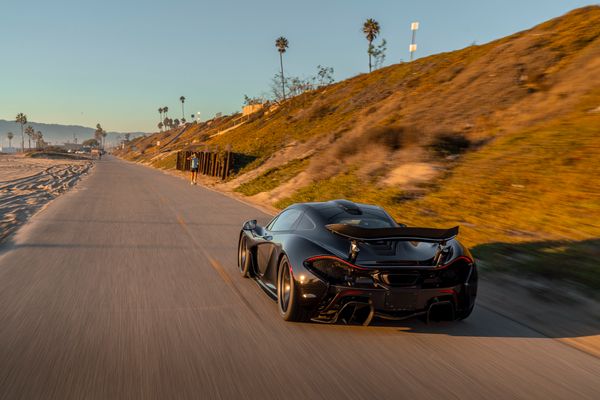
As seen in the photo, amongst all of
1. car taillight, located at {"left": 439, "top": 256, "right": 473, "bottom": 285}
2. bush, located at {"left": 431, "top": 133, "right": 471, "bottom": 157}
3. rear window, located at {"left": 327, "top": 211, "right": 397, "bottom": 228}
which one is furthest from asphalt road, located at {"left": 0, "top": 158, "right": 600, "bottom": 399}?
bush, located at {"left": 431, "top": 133, "right": 471, "bottom": 157}

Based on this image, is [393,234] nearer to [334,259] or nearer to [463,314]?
[334,259]

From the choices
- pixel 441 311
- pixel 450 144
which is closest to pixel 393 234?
pixel 441 311

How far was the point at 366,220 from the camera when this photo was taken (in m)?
5.87

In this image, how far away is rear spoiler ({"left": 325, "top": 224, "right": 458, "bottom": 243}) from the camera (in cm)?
480

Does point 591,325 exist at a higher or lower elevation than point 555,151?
lower

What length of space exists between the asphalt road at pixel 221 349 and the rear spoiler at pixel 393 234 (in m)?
0.92

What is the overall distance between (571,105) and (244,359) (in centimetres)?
1592

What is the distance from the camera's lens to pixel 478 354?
4.42 m

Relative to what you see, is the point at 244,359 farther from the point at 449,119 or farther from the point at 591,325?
the point at 449,119

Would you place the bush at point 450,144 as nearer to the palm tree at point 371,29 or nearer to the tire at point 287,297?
the tire at point 287,297

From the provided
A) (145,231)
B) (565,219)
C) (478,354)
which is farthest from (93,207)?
(478,354)

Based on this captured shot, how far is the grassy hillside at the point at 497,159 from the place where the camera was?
9.33m

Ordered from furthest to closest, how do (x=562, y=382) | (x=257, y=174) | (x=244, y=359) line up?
(x=257, y=174) → (x=244, y=359) → (x=562, y=382)

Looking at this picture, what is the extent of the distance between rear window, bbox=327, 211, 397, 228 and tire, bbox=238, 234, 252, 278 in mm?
1675
